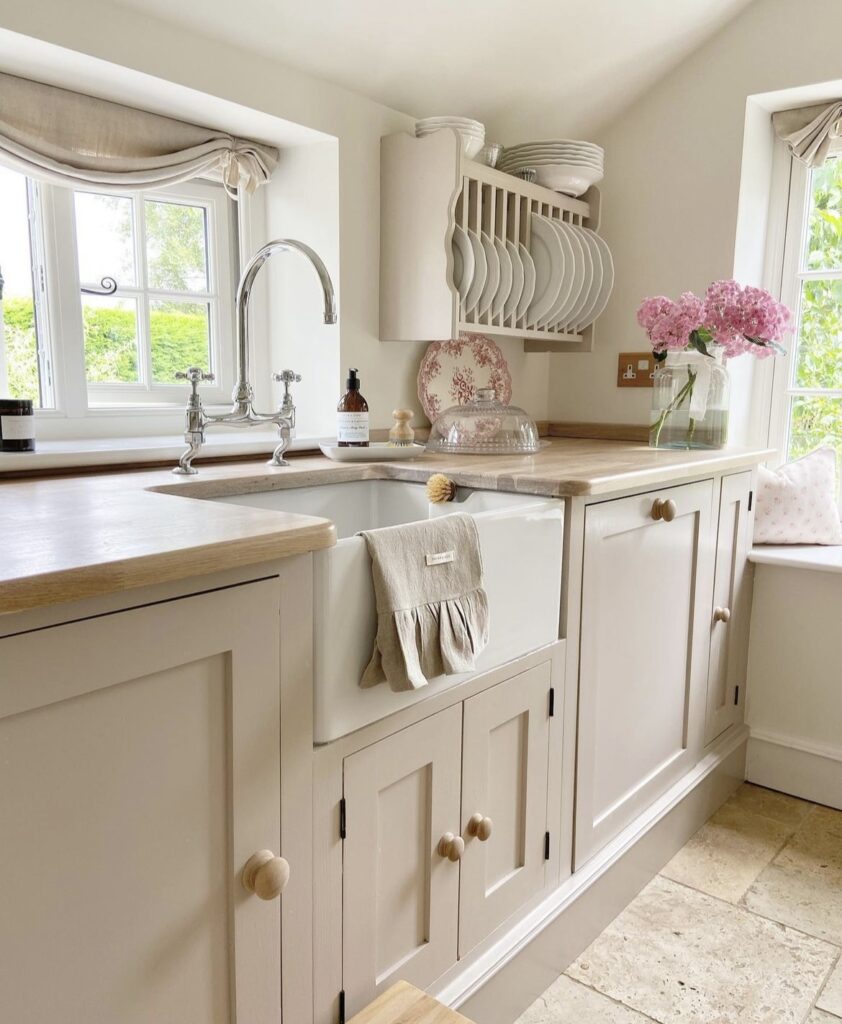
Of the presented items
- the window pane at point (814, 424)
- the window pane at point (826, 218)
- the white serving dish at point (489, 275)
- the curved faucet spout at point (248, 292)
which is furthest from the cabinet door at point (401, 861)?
the window pane at point (826, 218)

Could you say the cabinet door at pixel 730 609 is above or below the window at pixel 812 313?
below

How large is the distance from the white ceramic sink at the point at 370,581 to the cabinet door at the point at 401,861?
7cm

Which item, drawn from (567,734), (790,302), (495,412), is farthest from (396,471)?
(790,302)

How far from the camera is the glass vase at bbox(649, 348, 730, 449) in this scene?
7.47 feet

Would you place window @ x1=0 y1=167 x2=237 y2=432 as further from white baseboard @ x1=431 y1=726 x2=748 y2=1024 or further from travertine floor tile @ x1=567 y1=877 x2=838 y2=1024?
travertine floor tile @ x1=567 y1=877 x2=838 y2=1024

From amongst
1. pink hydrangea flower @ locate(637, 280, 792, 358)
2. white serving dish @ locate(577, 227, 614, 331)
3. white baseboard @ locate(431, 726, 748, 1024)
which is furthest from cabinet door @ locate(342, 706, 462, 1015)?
white serving dish @ locate(577, 227, 614, 331)

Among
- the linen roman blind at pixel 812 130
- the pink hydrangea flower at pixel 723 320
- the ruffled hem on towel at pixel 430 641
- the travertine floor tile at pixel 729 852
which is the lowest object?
the travertine floor tile at pixel 729 852

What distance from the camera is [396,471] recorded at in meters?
1.79

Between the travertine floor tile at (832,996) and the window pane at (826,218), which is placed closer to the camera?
the travertine floor tile at (832,996)

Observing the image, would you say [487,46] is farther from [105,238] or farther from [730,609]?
[730,609]

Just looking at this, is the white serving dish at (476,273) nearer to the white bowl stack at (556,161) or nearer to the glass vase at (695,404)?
the white bowl stack at (556,161)

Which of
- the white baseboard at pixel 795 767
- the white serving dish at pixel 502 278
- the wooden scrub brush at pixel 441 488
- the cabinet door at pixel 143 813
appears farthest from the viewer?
the white baseboard at pixel 795 767

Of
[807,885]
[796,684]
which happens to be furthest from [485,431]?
[807,885]

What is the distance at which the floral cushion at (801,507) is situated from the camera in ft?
8.01
